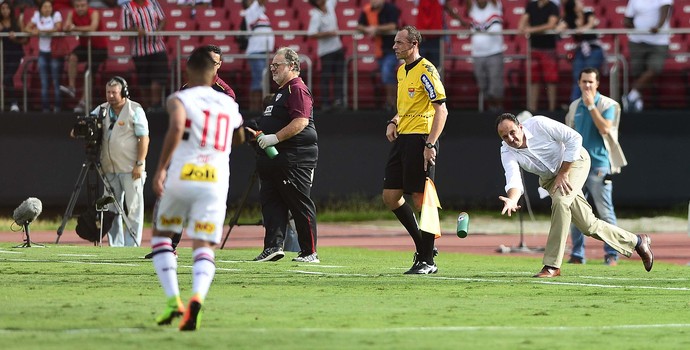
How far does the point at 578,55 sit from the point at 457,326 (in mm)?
13982

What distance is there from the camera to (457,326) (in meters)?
8.62

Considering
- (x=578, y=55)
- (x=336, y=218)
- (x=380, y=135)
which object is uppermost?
(x=578, y=55)

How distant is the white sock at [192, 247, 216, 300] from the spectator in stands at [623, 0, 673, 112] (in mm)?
15457

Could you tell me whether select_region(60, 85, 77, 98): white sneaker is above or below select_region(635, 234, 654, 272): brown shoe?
above

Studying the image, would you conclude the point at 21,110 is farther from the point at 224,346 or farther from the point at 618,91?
the point at 224,346

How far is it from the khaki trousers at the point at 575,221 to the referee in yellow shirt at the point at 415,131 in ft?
3.72

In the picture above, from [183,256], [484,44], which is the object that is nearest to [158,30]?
[484,44]

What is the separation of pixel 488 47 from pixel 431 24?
1.03m

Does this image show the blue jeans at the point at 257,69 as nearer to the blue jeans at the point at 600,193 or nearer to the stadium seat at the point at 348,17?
the stadium seat at the point at 348,17

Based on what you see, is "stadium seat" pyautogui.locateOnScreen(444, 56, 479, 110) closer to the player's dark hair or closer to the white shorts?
the player's dark hair

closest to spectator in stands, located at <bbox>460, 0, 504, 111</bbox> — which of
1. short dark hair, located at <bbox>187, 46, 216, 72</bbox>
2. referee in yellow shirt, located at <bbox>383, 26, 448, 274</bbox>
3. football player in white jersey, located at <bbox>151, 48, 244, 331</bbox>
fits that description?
referee in yellow shirt, located at <bbox>383, 26, 448, 274</bbox>

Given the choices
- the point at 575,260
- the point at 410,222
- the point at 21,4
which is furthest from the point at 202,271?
the point at 21,4

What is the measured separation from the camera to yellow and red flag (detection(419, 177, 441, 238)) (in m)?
12.2

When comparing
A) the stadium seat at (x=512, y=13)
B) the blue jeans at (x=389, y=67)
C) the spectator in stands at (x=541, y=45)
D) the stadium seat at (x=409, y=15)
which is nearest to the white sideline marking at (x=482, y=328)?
the blue jeans at (x=389, y=67)
